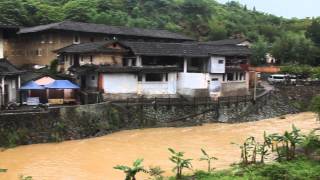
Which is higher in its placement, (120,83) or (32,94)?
(120,83)

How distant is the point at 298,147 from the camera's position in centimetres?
2617

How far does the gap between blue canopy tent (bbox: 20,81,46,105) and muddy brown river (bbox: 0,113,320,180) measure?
6183 mm

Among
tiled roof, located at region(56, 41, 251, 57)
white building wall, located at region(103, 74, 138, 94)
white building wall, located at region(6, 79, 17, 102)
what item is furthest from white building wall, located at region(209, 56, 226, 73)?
white building wall, located at region(6, 79, 17, 102)

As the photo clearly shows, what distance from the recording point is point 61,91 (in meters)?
37.2

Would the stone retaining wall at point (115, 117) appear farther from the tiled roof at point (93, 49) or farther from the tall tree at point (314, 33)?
the tall tree at point (314, 33)

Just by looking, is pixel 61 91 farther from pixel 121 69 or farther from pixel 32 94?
pixel 121 69

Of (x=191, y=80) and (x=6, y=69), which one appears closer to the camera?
(x=6, y=69)

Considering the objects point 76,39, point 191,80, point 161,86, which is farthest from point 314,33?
point 76,39

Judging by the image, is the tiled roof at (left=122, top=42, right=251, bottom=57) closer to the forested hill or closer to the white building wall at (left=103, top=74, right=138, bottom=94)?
the white building wall at (left=103, top=74, right=138, bottom=94)

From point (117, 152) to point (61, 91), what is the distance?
1070cm

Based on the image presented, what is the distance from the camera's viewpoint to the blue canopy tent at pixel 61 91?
35831 millimetres

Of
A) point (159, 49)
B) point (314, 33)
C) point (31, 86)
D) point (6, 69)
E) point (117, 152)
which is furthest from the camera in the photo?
point (314, 33)

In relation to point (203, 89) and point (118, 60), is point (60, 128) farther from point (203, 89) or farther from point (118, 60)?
point (203, 89)

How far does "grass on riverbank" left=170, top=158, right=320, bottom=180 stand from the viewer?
1909 cm
